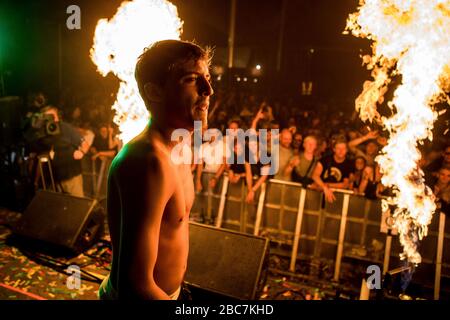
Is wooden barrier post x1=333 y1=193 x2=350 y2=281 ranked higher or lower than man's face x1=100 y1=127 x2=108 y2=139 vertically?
lower

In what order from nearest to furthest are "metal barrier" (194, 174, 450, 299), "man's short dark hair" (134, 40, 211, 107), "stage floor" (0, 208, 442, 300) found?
"man's short dark hair" (134, 40, 211, 107)
"stage floor" (0, 208, 442, 300)
"metal barrier" (194, 174, 450, 299)

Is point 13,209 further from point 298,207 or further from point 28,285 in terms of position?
point 298,207

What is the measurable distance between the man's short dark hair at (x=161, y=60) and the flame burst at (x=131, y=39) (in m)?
3.70

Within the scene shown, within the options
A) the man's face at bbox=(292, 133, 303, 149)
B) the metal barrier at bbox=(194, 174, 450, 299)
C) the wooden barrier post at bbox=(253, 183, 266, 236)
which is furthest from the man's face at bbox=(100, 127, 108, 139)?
the man's face at bbox=(292, 133, 303, 149)

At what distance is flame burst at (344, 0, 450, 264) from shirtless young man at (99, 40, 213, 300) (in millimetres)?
3856

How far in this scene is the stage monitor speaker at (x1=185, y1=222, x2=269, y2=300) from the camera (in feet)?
14.7

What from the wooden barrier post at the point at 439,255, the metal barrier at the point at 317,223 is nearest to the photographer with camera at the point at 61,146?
the metal barrier at the point at 317,223

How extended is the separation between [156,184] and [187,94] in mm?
531

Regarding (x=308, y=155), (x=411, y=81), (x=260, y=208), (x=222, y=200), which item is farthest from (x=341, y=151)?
(x=222, y=200)

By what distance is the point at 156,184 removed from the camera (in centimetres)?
159

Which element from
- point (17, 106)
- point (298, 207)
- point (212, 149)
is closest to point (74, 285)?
point (212, 149)

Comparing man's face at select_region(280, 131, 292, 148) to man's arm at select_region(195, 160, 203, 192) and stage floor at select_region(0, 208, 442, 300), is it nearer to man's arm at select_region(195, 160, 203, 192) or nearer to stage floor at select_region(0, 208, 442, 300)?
man's arm at select_region(195, 160, 203, 192)

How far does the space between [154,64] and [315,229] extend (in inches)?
213

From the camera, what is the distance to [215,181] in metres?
6.98
